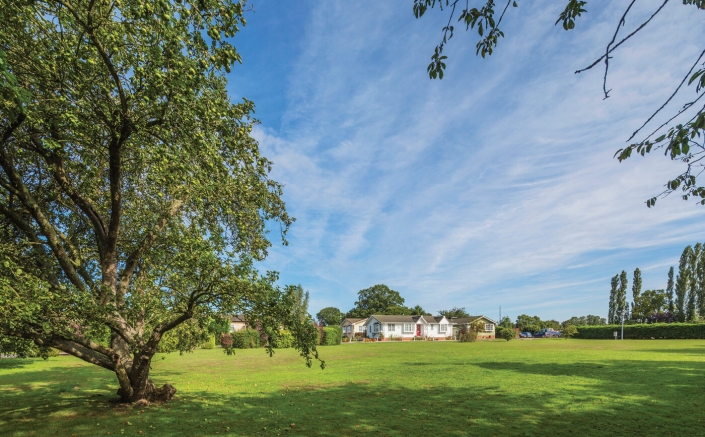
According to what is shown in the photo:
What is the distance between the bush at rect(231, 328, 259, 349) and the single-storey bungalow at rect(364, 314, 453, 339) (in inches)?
1397

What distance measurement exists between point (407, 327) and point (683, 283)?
186ft

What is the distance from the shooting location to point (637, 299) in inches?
3376

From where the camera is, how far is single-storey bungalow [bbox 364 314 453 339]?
→ 72.2m

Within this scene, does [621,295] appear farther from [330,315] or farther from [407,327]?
[330,315]

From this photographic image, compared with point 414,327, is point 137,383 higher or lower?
higher

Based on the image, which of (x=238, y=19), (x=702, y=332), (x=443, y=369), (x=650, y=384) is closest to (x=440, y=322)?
(x=702, y=332)

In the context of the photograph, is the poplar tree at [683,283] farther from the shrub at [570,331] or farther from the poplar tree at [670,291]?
the shrub at [570,331]

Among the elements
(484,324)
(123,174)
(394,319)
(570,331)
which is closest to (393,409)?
(123,174)

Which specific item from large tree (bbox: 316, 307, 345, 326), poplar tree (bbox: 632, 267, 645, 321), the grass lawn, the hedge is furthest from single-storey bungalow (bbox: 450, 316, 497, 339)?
the grass lawn

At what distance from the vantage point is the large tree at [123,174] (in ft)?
21.0

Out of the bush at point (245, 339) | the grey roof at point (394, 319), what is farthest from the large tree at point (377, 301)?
the bush at point (245, 339)

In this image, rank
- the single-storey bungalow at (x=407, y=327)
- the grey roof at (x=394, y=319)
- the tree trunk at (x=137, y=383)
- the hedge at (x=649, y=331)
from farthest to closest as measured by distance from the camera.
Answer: the grey roof at (x=394, y=319)
the single-storey bungalow at (x=407, y=327)
the hedge at (x=649, y=331)
the tree trunk at (x=137, y=383)

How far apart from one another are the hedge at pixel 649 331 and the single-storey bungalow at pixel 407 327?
25.0 meters

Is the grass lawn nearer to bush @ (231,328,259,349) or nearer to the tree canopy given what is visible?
bush @ (231,328,259,349)
